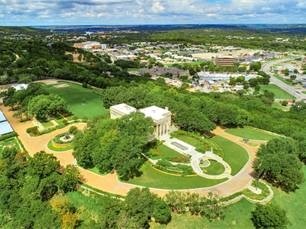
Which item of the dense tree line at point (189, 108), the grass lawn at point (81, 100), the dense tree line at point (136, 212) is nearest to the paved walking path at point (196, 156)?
the dense tree line at point (189, 108)

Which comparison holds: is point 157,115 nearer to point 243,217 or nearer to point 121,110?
point 121,110

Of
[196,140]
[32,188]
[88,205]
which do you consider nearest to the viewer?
[32,188]

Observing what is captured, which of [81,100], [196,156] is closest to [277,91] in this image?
[81,100]

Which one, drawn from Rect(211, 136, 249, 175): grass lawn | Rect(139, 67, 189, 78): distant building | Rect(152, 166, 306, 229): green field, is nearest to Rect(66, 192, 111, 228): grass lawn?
Rect(152, 166, 306, 229): green field

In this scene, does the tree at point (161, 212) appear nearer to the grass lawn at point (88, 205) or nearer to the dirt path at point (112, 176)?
the dirt path at point (112, 176)

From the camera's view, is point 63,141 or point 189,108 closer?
point 63,141

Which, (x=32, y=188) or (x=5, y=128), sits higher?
(x=32, y=188)

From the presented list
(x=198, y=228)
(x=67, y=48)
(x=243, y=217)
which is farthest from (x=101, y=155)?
(x=67, y=48)
